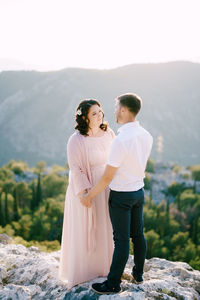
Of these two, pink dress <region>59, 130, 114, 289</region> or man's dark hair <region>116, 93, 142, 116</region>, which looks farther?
pink dress <region>59, 130, 114, 289</region>

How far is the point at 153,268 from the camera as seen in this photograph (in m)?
4.41

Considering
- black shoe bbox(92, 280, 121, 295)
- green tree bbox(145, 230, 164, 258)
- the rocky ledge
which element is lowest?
green tree bbox(145, 230, 164, 258)

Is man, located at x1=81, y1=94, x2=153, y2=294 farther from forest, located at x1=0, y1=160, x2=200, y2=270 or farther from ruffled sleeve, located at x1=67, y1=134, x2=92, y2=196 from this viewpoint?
forest, located at x1=0, y1=160, x2=200, y2=270

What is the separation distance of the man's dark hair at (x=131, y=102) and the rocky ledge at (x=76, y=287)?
1.88 m

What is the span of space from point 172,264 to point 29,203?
24.9 metres

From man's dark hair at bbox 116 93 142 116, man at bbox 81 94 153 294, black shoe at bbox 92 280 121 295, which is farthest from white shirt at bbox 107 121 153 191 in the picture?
black shoe at bbox 92 280 121 295

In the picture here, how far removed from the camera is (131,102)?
249cm

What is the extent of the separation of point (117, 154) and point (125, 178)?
11.3 inches

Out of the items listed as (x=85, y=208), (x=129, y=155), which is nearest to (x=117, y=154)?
(x=129, y=155)

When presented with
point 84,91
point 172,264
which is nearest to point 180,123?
point 84,91

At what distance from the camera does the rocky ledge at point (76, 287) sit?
3.06 m

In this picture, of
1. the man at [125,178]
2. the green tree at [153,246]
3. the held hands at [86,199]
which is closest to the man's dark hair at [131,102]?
the man at [125,178]

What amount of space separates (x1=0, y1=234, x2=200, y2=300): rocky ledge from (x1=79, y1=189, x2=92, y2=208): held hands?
929 mm

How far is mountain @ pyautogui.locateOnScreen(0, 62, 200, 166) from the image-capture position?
86.1 m
